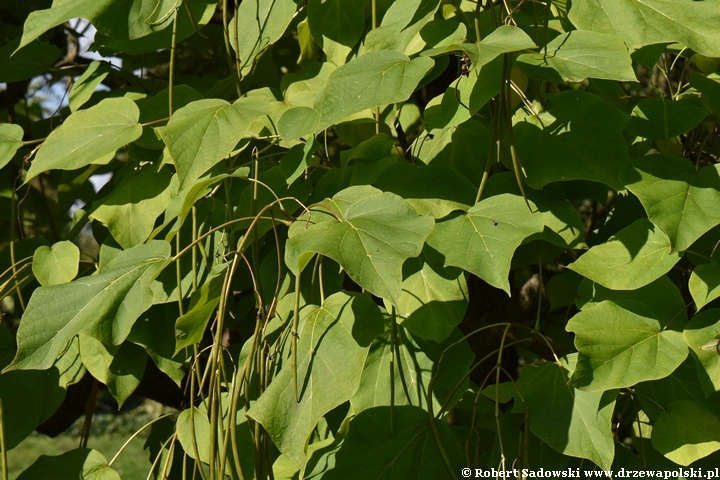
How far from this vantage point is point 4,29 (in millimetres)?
1315

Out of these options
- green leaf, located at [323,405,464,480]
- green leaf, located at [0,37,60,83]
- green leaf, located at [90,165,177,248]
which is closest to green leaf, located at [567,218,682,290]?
green leaf, located at [323,405,464,480]

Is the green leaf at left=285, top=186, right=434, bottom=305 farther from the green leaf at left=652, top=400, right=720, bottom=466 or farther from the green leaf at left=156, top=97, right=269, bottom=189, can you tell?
the green leaf at left=652, top=400, right=720, bottom=466

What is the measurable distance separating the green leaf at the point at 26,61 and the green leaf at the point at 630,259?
2.59 ft

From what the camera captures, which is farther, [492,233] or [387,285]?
[492,233]

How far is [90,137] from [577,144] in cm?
54

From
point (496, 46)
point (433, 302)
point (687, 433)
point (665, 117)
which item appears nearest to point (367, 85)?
point (496, 46)

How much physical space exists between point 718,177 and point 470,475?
379mm

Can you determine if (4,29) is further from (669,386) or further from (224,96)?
(669,386)

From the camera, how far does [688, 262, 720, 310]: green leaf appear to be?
659mm

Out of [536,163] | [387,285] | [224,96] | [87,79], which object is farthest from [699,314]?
[87,79]

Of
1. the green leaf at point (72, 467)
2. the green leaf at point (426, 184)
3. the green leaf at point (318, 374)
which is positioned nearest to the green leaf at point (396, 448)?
the green leaf at point (318, 374)

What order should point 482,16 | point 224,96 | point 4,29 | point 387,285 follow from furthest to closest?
point 4,29, point 224,96, point 482,16, point 387,285

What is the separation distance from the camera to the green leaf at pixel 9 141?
0.90 m

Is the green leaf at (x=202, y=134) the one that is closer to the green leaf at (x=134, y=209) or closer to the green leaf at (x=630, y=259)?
the green leaf at (x=134, y=209)
